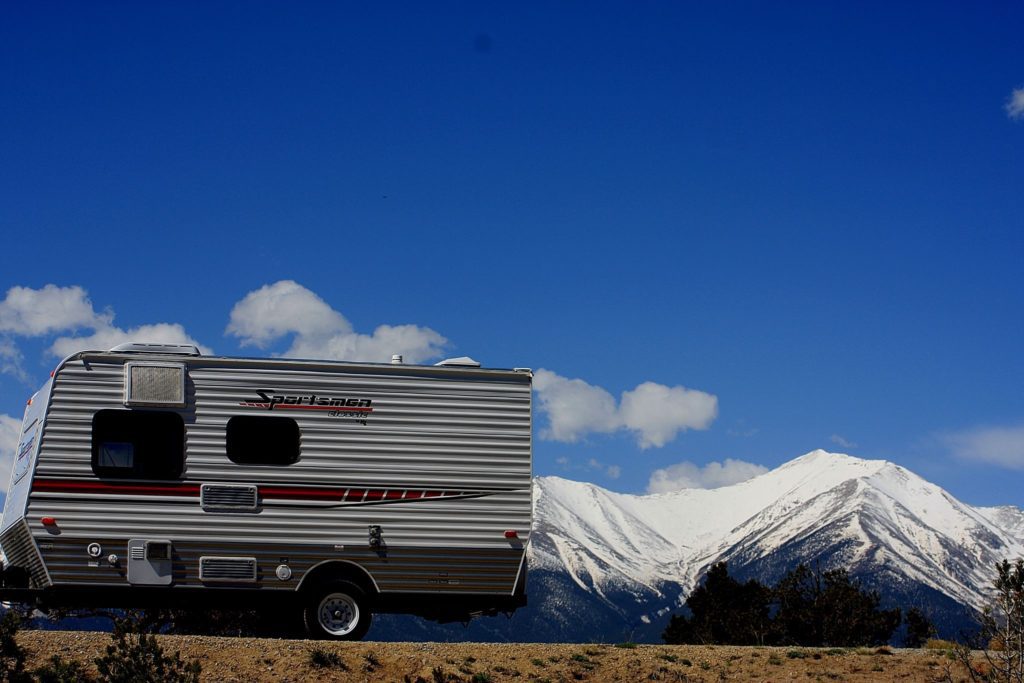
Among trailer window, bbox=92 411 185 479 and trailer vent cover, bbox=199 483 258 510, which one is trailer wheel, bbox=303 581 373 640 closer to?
trailer vent cover, bbox=199 483 258 510

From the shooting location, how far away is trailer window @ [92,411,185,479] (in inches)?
771

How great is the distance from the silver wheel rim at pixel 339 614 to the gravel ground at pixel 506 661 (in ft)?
2.12

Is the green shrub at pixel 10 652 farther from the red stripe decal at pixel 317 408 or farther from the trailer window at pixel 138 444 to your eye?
the red stripe decal at pixel 317 408

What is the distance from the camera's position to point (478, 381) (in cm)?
2095

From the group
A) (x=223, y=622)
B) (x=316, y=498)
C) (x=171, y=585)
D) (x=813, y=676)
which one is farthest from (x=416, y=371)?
(x=223, y=622)

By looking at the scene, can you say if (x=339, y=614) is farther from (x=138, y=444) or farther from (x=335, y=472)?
(x=138, y=444)

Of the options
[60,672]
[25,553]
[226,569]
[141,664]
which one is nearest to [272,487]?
[226,569]

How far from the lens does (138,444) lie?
1973 cm

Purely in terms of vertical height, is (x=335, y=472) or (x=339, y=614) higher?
(x=335, y=472)

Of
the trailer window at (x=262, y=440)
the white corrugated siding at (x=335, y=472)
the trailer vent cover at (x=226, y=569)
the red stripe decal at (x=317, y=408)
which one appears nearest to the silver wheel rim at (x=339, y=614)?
the white corrugated siding at (x=335, y=472)

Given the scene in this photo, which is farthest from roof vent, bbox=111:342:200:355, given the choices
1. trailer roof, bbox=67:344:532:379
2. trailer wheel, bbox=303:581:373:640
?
trailer wheel, bbox=303:581:373:640

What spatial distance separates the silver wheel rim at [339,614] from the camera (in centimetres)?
2020

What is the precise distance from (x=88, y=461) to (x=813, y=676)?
1115 centimetres

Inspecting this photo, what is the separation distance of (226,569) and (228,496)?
1.05m
